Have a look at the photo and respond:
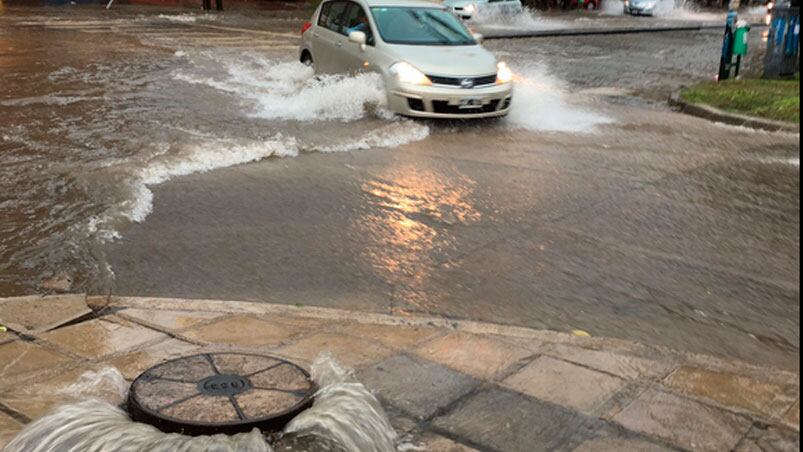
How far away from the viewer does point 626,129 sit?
39.7ft

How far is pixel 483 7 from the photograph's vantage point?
32.0m

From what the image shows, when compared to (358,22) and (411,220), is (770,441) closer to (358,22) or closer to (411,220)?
(411,220)

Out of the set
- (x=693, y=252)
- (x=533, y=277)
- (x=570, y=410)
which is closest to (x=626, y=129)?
(x=693, y=252)

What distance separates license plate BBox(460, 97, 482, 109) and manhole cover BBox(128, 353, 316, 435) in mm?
8336

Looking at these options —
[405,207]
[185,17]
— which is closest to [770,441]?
[405,207]

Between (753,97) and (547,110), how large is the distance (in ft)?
11.3

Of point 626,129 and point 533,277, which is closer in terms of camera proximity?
point 533,277

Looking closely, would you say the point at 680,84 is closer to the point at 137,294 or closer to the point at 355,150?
the point at 355,150

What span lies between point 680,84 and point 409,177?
1034cm

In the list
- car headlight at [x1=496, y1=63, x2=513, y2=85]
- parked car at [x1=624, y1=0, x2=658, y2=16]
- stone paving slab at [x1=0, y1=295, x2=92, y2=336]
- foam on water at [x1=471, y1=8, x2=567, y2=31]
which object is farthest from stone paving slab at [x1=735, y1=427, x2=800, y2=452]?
parked car at [x1=624, y1=0, x2=658, y2=16]

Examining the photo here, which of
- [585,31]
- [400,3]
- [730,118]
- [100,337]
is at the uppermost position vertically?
[400,3]

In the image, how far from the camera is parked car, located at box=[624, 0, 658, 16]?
141ft

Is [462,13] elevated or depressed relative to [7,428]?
elevated

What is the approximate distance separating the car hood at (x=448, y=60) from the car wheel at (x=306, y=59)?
349 cm
